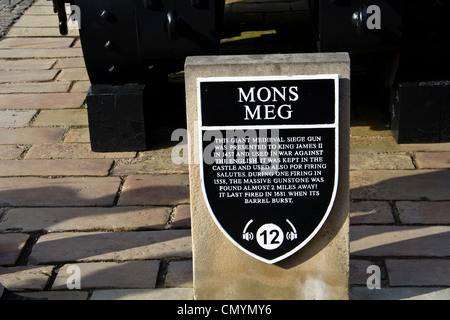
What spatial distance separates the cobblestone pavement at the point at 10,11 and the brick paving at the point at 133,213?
2.15 meters

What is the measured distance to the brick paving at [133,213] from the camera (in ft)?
10.7

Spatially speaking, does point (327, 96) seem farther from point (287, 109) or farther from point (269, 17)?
point (269, 17)

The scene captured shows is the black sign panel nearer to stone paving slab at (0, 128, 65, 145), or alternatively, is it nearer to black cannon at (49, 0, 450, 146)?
black cannon at (49, 0, 450, 146)

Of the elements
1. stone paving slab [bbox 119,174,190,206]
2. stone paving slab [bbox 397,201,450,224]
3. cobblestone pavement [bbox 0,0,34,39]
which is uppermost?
cobblestone pavement [bbox 0,0,34,39]

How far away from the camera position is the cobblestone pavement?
7.27 meters

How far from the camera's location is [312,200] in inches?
116

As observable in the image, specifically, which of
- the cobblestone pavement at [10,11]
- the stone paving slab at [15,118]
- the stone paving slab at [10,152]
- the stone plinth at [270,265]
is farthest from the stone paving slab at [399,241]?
the cobblestone pavement at [10,11]

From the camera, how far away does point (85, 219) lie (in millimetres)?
3805

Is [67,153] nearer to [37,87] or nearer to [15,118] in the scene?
[15,118]

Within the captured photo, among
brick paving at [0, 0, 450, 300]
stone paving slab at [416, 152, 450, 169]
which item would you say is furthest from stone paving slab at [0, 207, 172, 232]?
stone paving slab at [416, 152, 450, 169]

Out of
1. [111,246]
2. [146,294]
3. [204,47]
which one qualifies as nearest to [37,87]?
[204,47]

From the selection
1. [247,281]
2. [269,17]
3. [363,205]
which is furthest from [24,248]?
[269,17]

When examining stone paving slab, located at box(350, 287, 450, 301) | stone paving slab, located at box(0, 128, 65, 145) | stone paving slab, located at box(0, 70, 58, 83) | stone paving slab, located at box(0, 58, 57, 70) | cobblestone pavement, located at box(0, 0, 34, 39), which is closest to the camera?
stone paving slab, located at box(350, 287, 450, 301)

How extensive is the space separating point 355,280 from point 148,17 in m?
1.85
